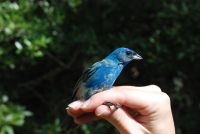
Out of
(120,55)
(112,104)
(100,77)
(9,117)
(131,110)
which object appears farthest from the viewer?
(9,117)

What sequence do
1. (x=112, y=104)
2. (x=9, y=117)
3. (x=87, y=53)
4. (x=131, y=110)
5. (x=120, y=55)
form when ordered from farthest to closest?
(x=87, y=53) < (x=9, y=117) < (x=120, y=55) < (x=131, y=110) < (x=112, y=104)

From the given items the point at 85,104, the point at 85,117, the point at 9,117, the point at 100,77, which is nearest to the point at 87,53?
the point at 9,117

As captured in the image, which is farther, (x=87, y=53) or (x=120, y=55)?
(x=87, y=53)


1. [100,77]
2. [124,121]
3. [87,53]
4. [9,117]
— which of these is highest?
[87,53]

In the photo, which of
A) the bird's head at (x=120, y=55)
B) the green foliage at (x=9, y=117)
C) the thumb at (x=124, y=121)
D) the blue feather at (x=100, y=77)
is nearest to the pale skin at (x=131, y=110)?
the thumb at (x=124, y=121)

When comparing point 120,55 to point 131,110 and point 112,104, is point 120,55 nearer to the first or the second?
point 131,110

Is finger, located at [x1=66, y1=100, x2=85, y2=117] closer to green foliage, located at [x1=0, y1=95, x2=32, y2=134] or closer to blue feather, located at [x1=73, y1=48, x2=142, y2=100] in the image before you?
blue feather, located at [x1=73, y1=48, x2=142, y2=100]

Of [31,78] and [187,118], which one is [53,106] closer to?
[31,78]

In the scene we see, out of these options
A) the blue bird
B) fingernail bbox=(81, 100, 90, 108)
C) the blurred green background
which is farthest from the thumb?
the blurred green background
